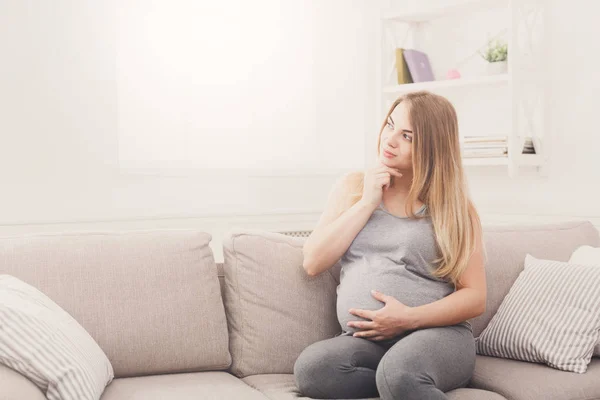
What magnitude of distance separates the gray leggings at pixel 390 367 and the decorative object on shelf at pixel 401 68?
2.19 m

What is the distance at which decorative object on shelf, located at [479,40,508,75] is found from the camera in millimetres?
3582

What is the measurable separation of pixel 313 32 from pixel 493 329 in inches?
95.3

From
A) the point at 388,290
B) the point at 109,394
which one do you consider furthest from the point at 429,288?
the point at 109,394

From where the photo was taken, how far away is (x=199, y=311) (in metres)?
2.08

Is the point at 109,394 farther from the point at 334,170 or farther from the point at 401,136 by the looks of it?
the point at 334,170

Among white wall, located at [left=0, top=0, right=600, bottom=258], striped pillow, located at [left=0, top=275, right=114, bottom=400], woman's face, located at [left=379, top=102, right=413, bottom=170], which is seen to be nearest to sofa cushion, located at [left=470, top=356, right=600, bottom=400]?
woman's face, located at [left=379, top=102, right=413, bottom=170]

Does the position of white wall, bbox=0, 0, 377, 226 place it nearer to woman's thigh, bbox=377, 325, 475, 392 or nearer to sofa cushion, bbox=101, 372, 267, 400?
sofa cushion, bbox=101, 372, 267, 400

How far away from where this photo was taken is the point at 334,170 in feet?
14.1

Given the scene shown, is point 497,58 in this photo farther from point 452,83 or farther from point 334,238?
point 334,238

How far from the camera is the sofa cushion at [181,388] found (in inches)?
71.1

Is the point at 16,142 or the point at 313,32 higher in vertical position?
the point at 313,32

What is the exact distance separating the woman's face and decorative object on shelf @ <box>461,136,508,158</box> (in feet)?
4.86

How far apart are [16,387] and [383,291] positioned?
3.05ft

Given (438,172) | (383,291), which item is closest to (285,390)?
(383,291)
